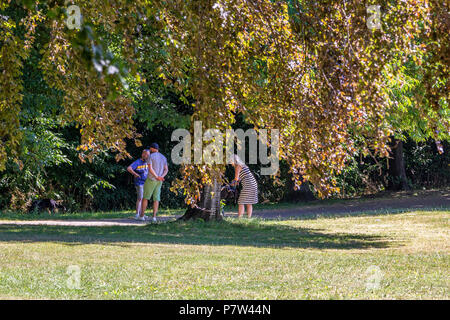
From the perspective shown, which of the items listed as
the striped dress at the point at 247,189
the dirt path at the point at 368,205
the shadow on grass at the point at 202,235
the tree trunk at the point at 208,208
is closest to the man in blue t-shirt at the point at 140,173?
the dirt path at the point at 368,205

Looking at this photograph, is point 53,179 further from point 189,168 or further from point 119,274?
point 189,168

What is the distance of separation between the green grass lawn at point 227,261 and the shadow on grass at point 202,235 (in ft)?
0.06

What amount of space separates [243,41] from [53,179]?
1563cm

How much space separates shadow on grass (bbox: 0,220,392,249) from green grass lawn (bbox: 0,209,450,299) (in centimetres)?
2

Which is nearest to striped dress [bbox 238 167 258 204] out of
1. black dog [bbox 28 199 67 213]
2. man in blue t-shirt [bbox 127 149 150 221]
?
man in blue t-shirt [bbox 127 149 150 221]

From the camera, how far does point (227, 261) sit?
916 centimetres

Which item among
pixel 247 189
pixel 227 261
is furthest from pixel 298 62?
pixel 247 189

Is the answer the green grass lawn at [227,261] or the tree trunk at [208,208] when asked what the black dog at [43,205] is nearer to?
the green grass lawn at [227,261]

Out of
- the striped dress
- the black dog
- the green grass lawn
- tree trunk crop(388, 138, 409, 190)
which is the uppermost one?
tree trunk crop(388, 138, 409, 190)

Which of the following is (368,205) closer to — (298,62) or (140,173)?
(140,173)

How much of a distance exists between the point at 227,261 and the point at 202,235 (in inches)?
158

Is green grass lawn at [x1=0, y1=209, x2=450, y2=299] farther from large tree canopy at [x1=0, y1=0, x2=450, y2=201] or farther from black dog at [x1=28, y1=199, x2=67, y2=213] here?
black dog at [x1=28, y1=199, x2=67, y2=213]

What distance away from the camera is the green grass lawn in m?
6.97
